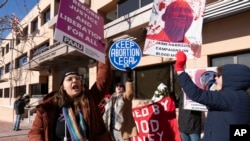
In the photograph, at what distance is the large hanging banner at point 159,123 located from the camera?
18.4 feet

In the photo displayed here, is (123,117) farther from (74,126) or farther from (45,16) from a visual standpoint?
(45,16)

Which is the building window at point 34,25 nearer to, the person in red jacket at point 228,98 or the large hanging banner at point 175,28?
the large hanging banner at point 175,28

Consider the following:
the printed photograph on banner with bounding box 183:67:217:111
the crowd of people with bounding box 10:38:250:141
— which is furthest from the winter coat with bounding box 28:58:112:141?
the printed photograph on banner with bounding box 183:67:217:111

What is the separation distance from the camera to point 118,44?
5.46m

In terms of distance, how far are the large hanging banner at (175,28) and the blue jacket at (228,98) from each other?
2.39m

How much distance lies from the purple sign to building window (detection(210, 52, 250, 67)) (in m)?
4.57

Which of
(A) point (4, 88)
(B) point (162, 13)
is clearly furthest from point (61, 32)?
(A) point (4, 88)

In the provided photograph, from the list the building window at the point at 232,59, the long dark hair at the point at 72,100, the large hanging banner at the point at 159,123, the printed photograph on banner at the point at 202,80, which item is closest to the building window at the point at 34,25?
the building window at the point at 232,59

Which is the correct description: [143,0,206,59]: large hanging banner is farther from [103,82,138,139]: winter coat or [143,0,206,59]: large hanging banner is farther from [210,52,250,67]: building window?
[210,52,250,67]: building window

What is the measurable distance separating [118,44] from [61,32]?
199cm

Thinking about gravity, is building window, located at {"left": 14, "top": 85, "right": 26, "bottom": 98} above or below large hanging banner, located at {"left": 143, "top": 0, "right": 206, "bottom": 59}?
below

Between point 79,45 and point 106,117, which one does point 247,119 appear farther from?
point 106,117

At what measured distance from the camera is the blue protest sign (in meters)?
5.35

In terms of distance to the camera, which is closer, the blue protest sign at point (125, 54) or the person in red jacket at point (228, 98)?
the person in red jacket at point (228, 98)
